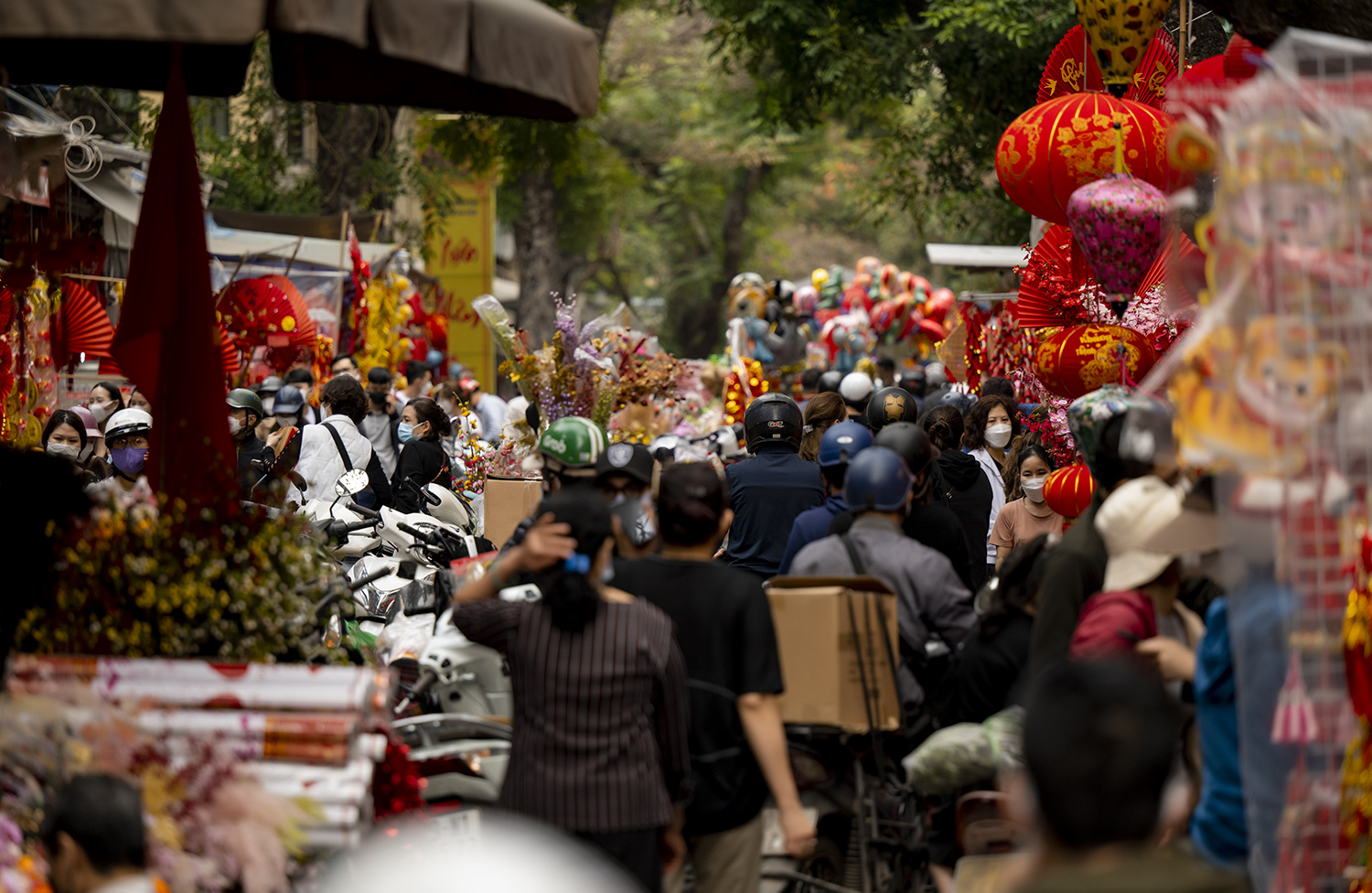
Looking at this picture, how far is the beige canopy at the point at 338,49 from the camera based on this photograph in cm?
381

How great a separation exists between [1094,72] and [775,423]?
3.30 metres

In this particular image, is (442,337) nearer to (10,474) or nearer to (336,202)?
(336,202)

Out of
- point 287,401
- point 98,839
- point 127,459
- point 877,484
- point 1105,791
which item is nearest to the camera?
point 1105,791

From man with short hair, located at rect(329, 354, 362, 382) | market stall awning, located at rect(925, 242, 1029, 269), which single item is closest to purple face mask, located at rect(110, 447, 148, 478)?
man with short hair, located at rect(329, 354, 362, 382)

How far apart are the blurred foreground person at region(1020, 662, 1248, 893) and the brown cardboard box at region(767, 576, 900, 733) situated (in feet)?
7.33

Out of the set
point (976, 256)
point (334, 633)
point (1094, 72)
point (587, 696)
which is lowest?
point (334, 633)

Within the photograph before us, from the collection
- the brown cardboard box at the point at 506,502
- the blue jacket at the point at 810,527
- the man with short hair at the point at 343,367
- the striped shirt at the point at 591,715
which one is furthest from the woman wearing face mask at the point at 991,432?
the man with short hair at the point at 343,367

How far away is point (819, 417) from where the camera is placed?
27.7 ft

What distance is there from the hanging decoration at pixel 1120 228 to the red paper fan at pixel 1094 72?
1451 millimetres

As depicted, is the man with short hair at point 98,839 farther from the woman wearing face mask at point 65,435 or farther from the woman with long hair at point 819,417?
the woman wearing face mask at point 65,435

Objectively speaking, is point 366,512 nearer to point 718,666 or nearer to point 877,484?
point 877,484

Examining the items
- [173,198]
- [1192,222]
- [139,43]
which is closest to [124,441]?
[139,43]

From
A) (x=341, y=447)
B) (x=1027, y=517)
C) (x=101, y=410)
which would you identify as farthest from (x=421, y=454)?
(x=1027, y=517)

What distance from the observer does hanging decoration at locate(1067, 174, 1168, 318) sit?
670 centimetres
